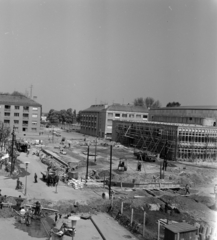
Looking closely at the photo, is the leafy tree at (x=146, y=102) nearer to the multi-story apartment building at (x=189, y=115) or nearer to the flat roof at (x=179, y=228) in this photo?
the multi-story apartment building at (x=189, y=115)

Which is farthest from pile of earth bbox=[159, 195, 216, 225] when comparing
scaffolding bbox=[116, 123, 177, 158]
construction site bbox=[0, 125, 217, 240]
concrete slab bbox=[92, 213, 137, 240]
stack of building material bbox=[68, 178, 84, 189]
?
scaffolding bbox=[116, 123, 177, 158]

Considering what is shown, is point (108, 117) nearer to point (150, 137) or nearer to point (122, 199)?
point (150, 137)

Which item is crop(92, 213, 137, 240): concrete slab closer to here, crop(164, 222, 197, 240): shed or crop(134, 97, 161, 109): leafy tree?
crop(164, 222, 197, 240): shed

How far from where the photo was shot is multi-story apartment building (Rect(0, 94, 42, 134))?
84625mm

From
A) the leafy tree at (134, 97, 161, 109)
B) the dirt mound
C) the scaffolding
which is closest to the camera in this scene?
the dirt mound

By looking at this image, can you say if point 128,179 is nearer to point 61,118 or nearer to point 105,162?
point 105,162

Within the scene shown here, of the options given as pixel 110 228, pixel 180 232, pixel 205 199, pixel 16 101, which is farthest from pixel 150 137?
pixel 16 101

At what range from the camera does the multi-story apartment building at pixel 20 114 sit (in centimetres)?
8462

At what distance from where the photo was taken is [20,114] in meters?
85.6

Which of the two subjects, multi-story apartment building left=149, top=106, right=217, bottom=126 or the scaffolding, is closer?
the scaffolding

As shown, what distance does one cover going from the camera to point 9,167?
30266mm

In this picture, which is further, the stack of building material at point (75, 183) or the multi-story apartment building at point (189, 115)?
the multi-story apartment building at point (189, 115)

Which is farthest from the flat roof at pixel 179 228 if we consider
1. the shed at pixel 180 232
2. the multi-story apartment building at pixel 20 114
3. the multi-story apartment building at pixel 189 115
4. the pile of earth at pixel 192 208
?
the multi-story apartment building at pixel 20 114

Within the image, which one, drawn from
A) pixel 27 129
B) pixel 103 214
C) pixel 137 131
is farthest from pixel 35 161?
pixel 27 129
